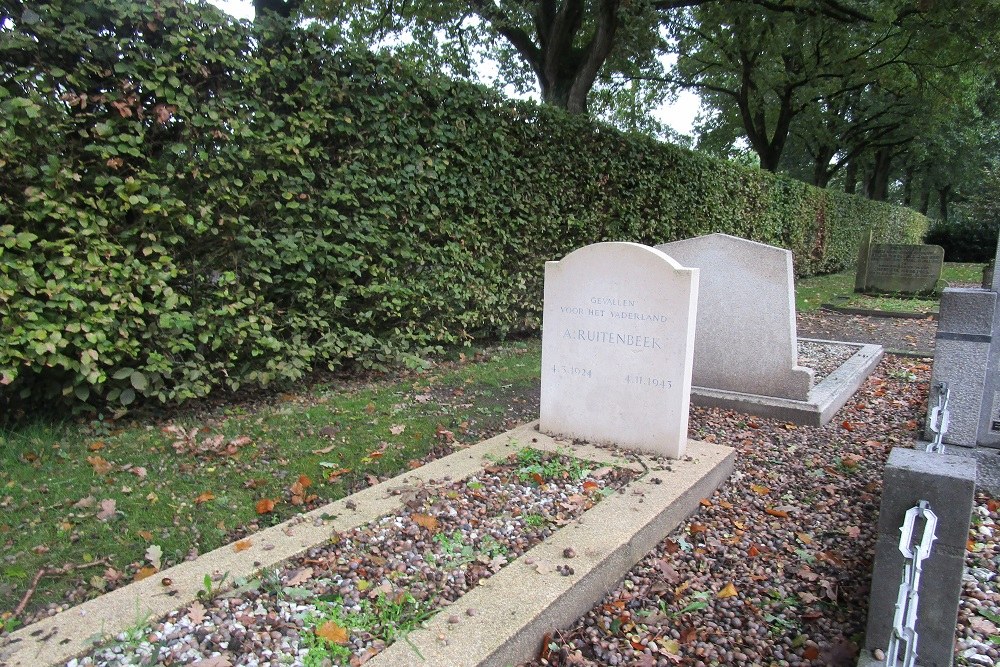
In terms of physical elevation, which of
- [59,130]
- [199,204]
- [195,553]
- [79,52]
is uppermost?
[79,52]

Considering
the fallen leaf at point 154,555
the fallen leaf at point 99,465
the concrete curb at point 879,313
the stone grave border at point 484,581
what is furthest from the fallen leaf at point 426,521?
the concrete curb at point 879,313

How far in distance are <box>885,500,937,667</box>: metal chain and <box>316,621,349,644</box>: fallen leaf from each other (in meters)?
1.78

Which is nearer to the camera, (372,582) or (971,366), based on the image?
(372,582)

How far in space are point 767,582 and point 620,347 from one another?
1.79m

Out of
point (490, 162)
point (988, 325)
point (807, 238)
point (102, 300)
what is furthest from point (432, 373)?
point (807, 238)

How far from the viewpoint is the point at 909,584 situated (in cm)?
194

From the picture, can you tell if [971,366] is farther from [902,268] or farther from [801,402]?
[902,268]

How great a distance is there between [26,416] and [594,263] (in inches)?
164

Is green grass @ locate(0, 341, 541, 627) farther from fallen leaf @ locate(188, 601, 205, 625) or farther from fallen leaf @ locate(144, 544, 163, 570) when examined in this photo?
fallen leaf @ locate(188, 601, 205, 625)

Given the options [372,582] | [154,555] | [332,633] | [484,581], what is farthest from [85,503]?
[484,581]

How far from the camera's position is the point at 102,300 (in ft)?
13.7

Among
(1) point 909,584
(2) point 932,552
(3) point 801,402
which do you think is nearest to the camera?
(1) point 909,584

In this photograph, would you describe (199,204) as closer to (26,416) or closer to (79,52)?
(79,52)

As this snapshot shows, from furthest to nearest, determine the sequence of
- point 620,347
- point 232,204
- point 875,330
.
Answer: point 875,330, point 232,204, point 620,347
